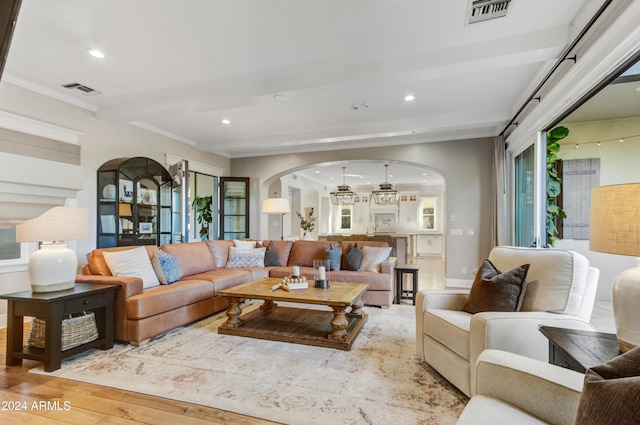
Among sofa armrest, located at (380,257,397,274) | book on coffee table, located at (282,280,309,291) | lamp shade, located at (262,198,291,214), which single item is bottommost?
book on coffee table, located at (282,280,309,291)

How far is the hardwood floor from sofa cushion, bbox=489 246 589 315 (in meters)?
1.91

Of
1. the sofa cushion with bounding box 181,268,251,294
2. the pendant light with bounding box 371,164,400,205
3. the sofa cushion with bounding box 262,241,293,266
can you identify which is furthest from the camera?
the pendant light with bounding box 371,164,400,205

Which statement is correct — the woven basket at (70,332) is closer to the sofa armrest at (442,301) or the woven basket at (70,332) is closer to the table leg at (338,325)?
the table leg at (338,325)

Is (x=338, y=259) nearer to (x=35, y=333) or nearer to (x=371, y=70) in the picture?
(x=371, y=70)

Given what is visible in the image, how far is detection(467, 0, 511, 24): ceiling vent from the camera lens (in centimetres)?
233

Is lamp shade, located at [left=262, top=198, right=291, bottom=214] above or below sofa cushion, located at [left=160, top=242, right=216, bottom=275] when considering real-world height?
above

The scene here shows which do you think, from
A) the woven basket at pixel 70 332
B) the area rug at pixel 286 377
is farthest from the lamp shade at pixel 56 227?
the area rug at pixel 286 377

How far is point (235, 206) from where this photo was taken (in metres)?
7.20

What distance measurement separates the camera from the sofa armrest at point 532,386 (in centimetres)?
119

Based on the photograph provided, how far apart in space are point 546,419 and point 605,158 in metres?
4.77

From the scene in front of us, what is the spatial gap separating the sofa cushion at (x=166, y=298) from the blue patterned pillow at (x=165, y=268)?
0.46 ft

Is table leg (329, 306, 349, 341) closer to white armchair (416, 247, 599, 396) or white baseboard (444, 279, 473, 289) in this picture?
white armchair (416, 247, 599, 396)

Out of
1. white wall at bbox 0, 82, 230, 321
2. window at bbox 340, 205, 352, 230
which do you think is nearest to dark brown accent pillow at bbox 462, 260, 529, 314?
white wall at bbox 0, 82, 230, 321

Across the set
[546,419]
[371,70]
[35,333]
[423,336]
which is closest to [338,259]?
[423,336]
